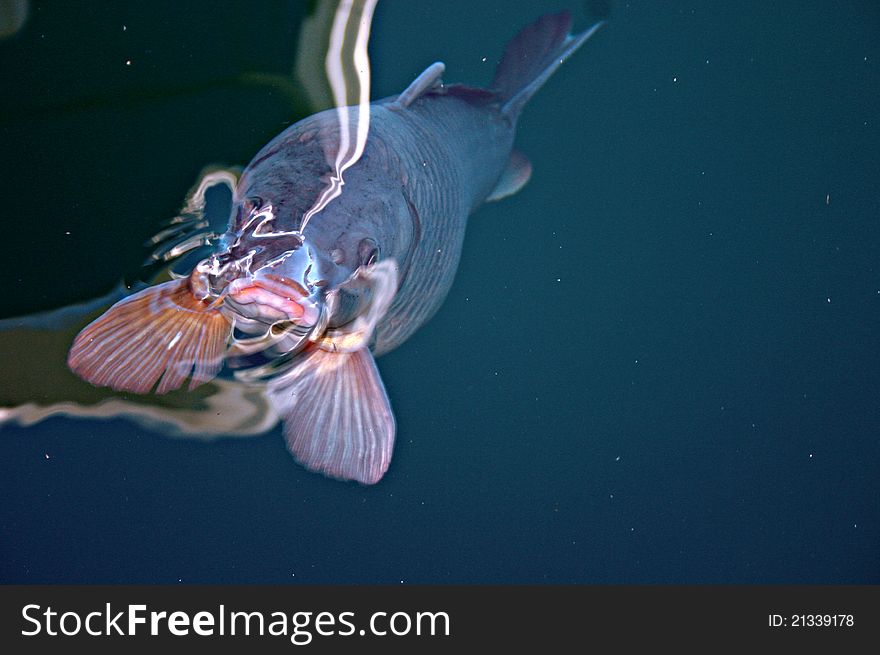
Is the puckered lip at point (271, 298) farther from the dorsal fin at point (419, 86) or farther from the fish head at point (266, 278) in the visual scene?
the dorsal fin at point (419, 86)

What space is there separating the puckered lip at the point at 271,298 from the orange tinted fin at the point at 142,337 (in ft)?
0.65

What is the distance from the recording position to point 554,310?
133 inches

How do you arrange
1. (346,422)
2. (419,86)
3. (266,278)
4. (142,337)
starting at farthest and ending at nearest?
(419,86) < (346,422) < (142,337) < (266,278)

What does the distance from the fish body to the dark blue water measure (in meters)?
0.61

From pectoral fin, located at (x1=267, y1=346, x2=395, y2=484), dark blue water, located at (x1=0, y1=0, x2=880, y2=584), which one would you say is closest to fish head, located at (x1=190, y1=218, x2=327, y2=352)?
pectoral fin, located at (x1=267, y1=346, x2=395, y2=484)

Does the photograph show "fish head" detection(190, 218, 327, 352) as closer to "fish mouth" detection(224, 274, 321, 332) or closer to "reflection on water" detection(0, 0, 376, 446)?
"fish mouth" detection(224, 274, 321, 332)

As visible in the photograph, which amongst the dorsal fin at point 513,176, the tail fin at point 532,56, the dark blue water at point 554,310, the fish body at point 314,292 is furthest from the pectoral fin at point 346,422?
the tail fin at point 532,56

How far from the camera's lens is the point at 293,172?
1.76 meters

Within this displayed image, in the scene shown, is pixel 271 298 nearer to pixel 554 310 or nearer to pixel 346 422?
pixel 346 422

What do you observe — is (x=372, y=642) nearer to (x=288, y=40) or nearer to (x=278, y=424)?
(x=278, y=424)

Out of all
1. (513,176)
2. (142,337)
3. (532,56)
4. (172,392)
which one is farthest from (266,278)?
(532,56)

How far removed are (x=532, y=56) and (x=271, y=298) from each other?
2212 mm

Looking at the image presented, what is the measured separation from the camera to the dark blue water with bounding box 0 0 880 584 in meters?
2.64

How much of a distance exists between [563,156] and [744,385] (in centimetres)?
142
